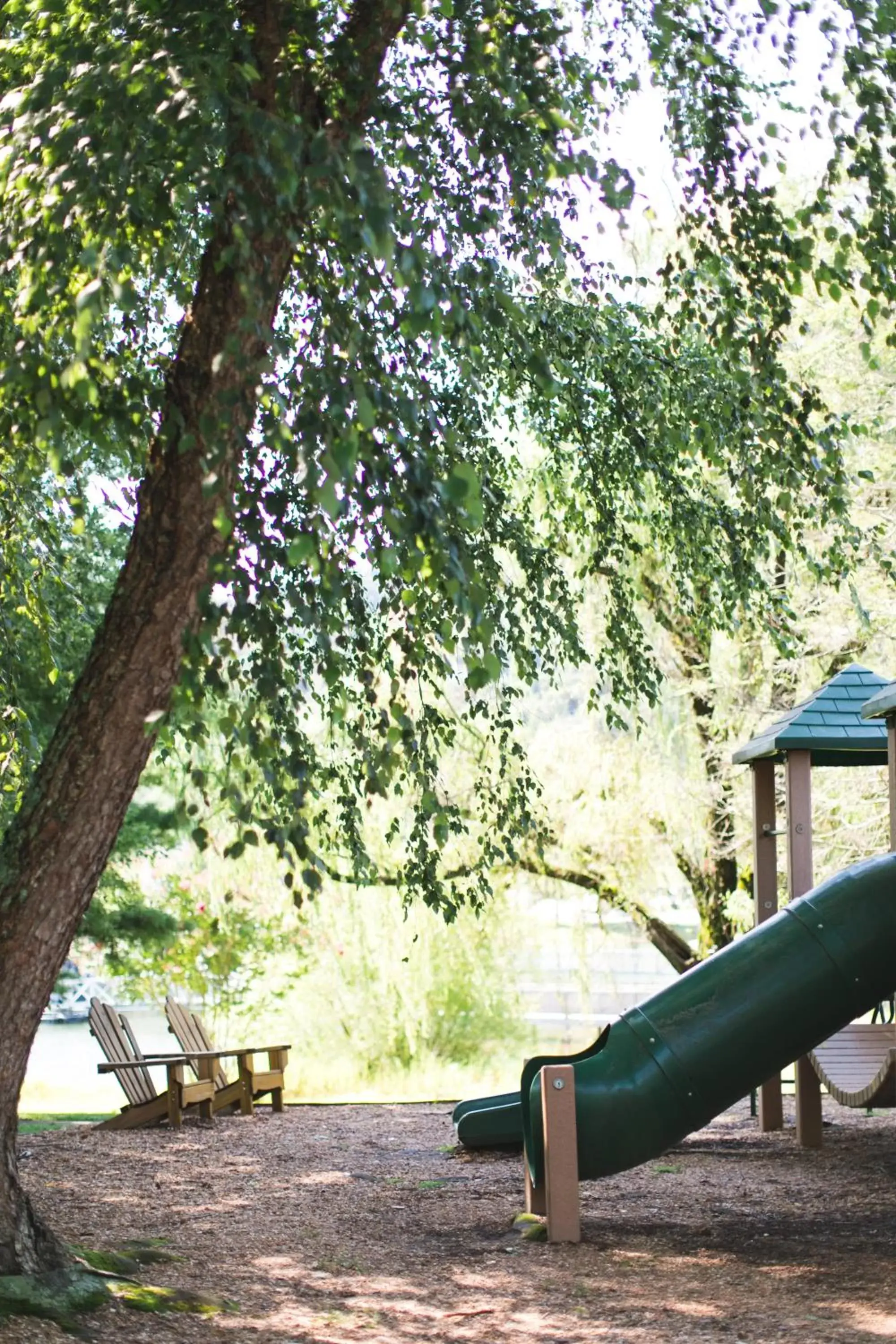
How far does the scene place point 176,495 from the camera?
407cm

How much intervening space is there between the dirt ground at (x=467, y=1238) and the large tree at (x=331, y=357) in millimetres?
1072

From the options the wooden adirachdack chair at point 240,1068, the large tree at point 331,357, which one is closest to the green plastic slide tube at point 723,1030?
the large tree at point 331,357

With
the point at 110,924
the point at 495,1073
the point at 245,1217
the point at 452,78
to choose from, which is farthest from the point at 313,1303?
the point at 495,1073

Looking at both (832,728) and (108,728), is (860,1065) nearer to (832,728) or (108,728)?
(832,728)

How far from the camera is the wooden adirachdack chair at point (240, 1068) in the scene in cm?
1015

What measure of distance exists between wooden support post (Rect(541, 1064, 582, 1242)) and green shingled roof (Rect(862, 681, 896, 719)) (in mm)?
2391

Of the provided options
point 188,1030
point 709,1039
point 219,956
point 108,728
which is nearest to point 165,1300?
point 108,728

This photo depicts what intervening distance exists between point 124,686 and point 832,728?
528cm

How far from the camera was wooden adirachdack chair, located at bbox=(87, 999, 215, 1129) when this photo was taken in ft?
30.7

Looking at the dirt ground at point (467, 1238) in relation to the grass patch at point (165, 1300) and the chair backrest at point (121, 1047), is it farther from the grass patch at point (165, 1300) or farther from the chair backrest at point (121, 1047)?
the chair backrest at point (121, 1047)

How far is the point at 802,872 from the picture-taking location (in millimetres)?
8141

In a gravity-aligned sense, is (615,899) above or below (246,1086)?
above

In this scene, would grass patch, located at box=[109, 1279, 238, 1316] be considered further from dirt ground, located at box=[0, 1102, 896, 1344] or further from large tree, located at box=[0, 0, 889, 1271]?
large tree, located at box=[0, 0, 889, 1271]

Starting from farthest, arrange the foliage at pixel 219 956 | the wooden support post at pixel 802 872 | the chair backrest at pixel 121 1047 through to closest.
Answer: the foliage at pixel 219 956
the chair backrest at pixel 121 1047
the wooden support post at pixel 802 872
